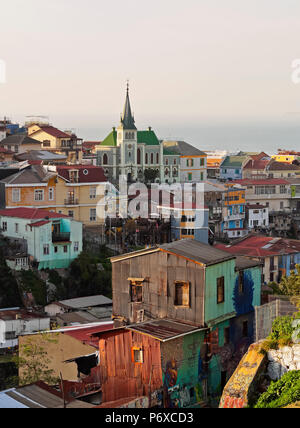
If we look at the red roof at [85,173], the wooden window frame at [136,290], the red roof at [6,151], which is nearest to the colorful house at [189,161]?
the red roof at [6,151]

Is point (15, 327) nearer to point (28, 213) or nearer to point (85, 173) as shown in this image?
point (28, 213)

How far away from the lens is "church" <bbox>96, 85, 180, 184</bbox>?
4172 centimetres

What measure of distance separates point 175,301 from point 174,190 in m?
24.8

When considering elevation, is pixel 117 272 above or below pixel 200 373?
above

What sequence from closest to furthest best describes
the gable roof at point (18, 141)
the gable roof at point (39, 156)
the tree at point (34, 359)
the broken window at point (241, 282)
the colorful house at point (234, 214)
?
the broken window at point (241, 282), the tree at point (34, 359), the gable roof at point (39, 156), the colorful house at point (234, 214), the gable roof at point (18, 141)

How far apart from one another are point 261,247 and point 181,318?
16901 millimetres

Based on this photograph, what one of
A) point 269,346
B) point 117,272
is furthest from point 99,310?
point 269,346

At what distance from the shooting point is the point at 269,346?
332 inches

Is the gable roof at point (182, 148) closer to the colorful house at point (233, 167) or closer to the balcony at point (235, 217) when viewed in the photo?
the colorful house at point (233, 167)

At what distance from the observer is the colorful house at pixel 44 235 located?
22.3 metres

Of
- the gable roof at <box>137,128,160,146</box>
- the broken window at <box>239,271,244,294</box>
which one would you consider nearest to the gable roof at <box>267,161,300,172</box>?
the gable roof at <box>137,128,160,146</box>

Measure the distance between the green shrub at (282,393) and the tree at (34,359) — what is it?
6575 mm
